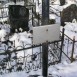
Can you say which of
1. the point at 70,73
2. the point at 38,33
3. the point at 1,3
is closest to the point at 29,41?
the point at 70,73

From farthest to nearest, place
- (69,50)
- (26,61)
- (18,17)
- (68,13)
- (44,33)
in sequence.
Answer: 1. (68,13)
2. (18,17)
3. (69,50)
4. (26,61)
5. (44,33)

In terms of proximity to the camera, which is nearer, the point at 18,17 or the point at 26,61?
the point at 26,61

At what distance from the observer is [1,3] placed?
54.3ft

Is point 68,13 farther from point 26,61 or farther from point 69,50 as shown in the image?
point 26,61

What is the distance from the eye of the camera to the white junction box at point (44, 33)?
4762 mm

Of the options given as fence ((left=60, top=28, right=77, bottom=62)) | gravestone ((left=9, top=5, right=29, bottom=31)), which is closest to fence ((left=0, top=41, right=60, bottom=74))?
fence ((left=60, top=28, right=77, bottom=62))

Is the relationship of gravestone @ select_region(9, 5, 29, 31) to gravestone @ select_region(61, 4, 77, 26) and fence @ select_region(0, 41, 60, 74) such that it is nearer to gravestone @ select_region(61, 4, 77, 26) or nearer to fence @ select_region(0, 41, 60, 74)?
gravestone @ select_region(61, 4, 77, 26)

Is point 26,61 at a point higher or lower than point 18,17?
lower

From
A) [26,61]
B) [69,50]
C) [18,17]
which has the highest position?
[18,17]

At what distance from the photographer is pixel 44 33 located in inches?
189

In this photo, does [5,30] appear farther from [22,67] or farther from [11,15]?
→ [22,67]

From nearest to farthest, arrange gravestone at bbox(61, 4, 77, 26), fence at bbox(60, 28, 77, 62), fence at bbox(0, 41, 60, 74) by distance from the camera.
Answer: fence at bbox(0, 41, 60, 74), fence at bbox(60, 28, 77, 62), gravestone at bbox(61, 4, 77, 26)

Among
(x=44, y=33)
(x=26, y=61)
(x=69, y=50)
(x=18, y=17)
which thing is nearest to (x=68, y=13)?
(x=18, y=17)

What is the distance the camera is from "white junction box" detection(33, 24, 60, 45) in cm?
476
